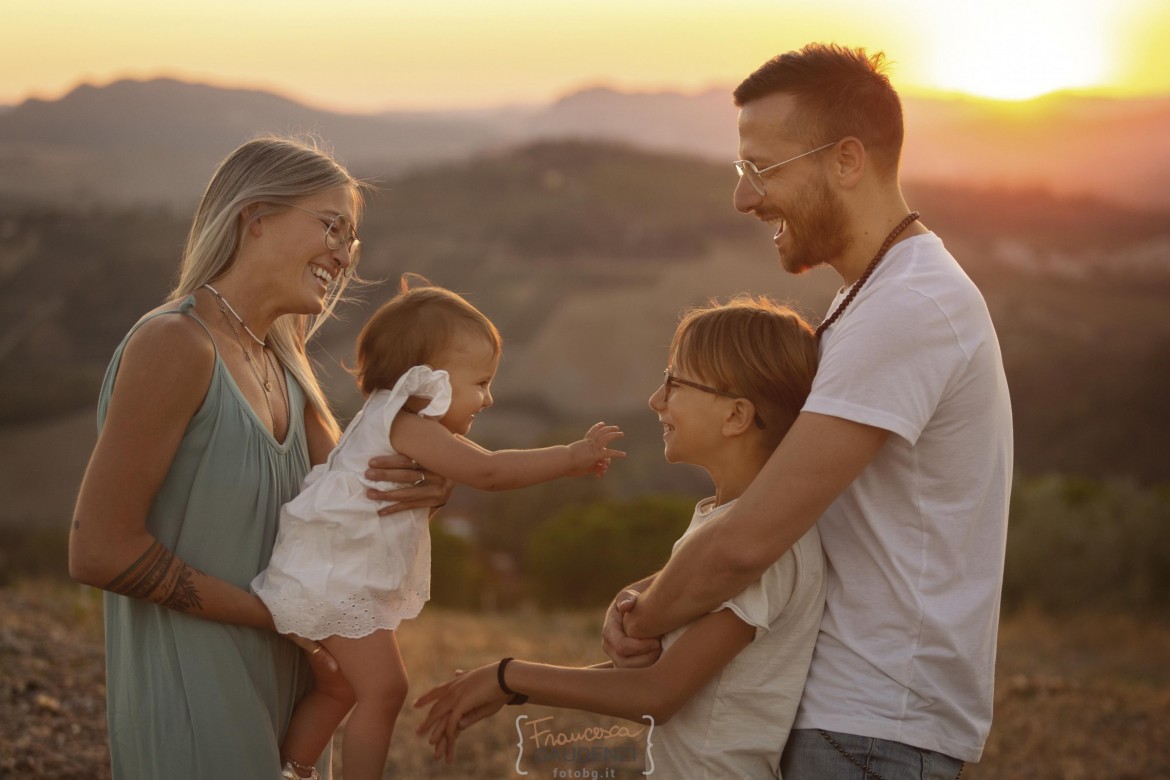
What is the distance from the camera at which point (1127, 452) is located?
90.2 ft

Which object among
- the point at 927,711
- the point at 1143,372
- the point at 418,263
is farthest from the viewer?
the point at 418,263

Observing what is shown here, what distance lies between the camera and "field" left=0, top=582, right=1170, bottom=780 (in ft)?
15.4

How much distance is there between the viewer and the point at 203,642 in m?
2.66

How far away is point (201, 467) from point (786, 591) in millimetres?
1523

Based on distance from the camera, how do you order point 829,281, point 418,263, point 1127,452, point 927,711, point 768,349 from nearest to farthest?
point 927,711, point 768,349, point 1127,452, point 829,281, point 418,263

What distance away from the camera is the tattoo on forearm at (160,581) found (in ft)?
8.21

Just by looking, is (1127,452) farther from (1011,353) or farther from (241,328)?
(241,328)

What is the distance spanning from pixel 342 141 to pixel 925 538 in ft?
168

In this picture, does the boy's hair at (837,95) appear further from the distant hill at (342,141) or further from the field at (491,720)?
the distant hill at (342,141)

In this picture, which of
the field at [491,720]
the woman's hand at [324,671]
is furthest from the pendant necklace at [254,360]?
the field at [491,720]

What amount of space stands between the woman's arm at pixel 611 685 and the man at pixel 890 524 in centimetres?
7

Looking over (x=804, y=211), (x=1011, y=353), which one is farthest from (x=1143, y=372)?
(x=804, y=211)

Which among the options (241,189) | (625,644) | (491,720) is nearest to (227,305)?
(241,189)

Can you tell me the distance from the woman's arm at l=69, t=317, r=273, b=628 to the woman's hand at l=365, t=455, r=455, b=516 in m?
0.50
